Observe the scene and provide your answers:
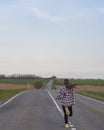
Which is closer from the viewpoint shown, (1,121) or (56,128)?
(56,128)

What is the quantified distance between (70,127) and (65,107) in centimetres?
84

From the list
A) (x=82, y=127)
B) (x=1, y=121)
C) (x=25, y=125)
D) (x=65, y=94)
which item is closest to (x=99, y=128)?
(x=82, y=127)

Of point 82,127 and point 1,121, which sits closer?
point 82,127

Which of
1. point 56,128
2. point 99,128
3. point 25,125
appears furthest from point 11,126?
point 99,128

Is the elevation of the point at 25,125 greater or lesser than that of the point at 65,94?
lesser

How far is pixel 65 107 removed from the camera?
16047mm

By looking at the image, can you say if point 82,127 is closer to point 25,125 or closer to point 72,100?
point 72,100

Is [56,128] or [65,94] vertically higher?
[65,94]

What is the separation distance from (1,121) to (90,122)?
Result: 3.68 m

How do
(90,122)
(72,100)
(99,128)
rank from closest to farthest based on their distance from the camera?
(99,128), (72,100), (90,122)

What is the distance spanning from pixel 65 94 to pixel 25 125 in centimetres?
190

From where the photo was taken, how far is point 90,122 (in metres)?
17.2

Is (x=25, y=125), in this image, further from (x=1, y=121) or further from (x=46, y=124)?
(x=1, y=121)

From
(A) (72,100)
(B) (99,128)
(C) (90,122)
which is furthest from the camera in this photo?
(C) (90,122)
